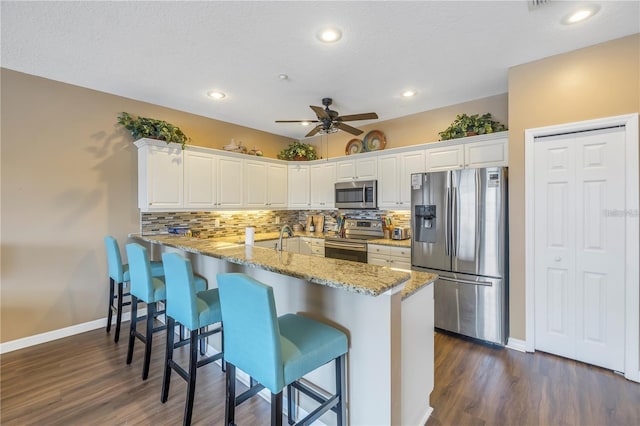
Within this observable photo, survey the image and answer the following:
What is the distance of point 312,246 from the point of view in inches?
195

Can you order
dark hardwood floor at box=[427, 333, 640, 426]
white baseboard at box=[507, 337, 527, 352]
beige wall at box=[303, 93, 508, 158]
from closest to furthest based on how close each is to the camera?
dark hardwood floor at box=[427, 333, 640, 426], white baseboard at box=[507, 337, 527, 352], beige wall at box=[303, 93, 508, 158]

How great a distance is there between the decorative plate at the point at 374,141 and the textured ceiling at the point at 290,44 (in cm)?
109

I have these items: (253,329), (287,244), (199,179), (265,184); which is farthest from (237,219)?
(253,329)

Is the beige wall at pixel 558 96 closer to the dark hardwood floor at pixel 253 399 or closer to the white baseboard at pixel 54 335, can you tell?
the dark hardwood floor at pixel 253 399

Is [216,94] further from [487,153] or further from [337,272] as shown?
[487,153]

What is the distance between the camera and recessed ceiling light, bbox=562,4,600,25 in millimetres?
2061

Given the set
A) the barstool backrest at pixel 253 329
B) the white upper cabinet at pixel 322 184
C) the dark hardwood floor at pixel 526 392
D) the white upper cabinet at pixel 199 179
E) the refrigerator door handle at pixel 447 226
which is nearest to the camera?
the barstool backrest at pixel 253 329

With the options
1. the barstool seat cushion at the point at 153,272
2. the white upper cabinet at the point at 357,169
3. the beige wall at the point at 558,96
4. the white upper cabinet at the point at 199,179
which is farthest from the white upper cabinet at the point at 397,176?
the barstool seat cushion at the point at 153,272

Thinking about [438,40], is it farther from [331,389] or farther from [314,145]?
[314,145]

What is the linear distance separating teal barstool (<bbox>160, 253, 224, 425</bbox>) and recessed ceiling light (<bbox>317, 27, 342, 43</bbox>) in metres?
2.05

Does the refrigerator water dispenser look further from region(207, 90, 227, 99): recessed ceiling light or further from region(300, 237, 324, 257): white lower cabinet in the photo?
region(207, 90, 227, 99): recessed ceiling light

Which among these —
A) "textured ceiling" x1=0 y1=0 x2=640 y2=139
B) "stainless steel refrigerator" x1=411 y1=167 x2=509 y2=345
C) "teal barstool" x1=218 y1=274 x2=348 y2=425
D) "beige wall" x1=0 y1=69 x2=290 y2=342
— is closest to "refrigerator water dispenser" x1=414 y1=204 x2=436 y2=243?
"stainless steel refrigerator" x1=411 y1=167 x2=509 y2=345

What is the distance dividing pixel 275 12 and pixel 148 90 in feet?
7.32

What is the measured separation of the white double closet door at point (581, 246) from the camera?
2.45 m
